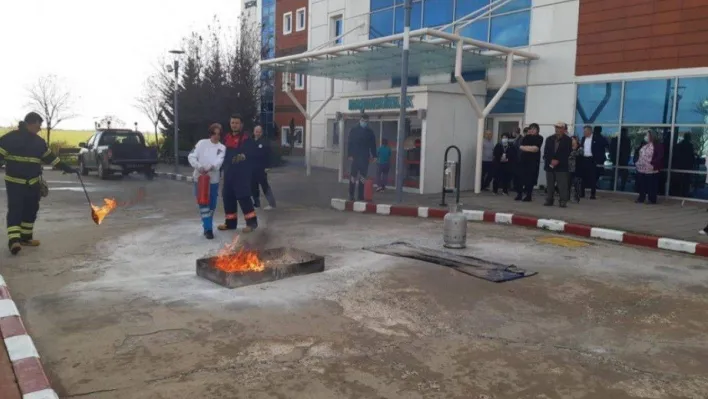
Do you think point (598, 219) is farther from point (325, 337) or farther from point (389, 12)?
point (389, 12)

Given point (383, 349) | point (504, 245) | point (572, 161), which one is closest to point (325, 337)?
point (383, 349)

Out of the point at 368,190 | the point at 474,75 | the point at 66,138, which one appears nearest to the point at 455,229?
the point at 368,190

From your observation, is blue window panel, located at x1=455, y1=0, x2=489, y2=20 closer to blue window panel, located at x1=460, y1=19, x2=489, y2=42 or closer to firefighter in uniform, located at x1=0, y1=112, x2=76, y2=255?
blue window panel, located at x1=460, y1=19, x2=489, y2=42

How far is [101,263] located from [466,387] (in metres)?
5.07

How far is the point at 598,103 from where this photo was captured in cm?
1470

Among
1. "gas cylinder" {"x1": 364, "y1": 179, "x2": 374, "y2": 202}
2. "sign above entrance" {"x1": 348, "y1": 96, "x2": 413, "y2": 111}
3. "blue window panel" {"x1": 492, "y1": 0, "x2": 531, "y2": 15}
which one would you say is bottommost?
"gas cylinder" {"x1": 364, "y1": 179, "x2": 374, "y2": 202}

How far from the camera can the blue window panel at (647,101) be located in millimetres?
13484

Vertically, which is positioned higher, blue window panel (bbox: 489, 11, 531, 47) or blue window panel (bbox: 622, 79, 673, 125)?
blue window panel (bbox: 489, 11, 531, 47)

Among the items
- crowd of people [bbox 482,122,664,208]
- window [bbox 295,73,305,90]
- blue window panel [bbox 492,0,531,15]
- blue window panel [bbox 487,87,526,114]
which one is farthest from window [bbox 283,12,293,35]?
crowd of people [bbox 482,122,664,208]

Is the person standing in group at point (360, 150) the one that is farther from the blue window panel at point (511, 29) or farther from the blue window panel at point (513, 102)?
the blue window panel at point (511, 29)

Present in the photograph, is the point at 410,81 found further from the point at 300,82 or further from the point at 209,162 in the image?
the point at 300,82

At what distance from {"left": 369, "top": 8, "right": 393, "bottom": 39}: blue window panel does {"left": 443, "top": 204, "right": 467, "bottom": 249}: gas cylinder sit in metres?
14.1

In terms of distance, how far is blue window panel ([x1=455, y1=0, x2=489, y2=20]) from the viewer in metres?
17.3

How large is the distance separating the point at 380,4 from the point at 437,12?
3096 mm
